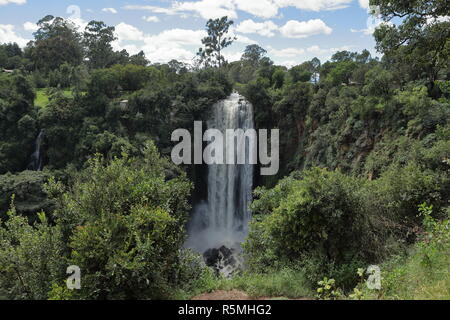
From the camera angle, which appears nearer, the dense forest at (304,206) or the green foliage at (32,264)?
the dense forest at (304,206)

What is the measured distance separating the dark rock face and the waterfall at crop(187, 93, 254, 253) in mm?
1644

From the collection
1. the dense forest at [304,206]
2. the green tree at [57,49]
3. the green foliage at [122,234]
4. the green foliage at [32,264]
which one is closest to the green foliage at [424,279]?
the dense forest at [304,206]

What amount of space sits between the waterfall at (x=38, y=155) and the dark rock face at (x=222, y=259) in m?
17.0

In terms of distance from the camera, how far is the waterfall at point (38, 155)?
2945cm

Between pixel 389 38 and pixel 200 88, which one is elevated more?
pixel 200 88

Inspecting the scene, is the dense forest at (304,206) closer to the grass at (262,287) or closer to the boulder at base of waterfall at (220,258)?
the grass at (262,287)

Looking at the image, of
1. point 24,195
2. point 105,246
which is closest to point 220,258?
point 24,195

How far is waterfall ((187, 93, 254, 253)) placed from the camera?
27.2 m
